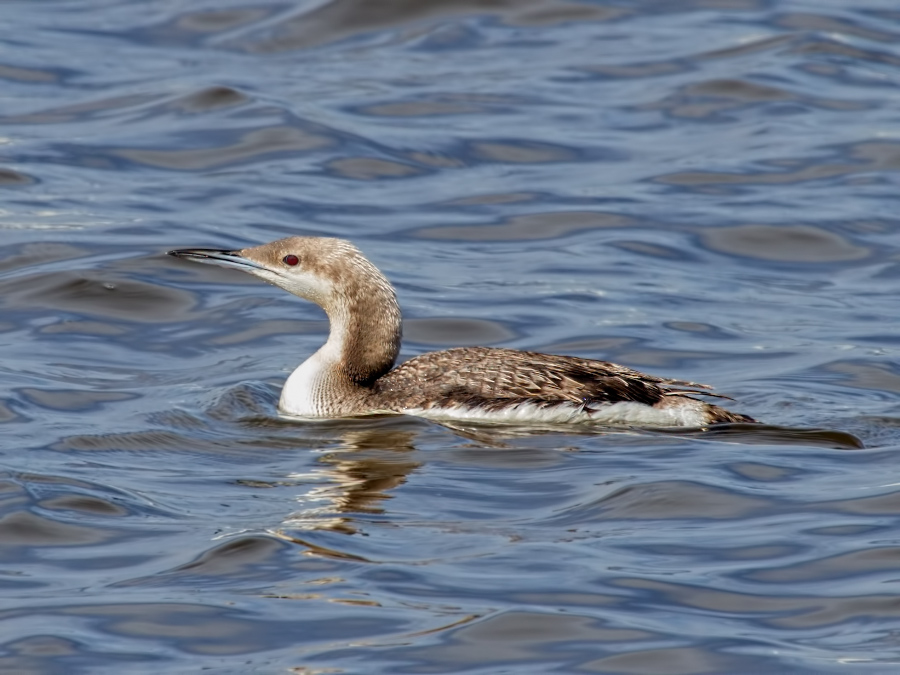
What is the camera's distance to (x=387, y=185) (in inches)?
617

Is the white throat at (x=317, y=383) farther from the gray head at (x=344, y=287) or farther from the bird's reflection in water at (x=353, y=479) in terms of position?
the bird's reflection in water at (x=353, y=479)

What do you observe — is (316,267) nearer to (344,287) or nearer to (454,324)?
(344,287)

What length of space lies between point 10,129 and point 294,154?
8.86 ft

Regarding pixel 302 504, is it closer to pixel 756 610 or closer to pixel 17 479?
pixel 17 479

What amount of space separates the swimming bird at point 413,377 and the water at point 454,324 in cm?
18

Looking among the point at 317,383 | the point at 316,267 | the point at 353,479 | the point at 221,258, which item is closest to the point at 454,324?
the point at 316,267

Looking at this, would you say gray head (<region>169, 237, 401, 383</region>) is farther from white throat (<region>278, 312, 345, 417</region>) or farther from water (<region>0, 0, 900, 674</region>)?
water (<region>0, 0, 900, 674</region>)

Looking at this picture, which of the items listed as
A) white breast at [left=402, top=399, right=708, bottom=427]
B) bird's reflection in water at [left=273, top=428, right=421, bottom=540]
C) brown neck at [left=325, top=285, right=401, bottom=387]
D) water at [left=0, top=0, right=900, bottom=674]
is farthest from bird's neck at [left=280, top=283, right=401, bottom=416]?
white breast at [left=402, top=399, right=708, bottom=427]

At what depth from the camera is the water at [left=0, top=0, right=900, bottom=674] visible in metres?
6.66

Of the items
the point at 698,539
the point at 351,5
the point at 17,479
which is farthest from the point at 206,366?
the point at 351,5

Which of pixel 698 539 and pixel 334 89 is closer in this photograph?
pixel 698 539

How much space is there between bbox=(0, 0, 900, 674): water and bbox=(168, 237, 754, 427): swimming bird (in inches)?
7.0

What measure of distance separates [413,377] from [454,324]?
2312mm

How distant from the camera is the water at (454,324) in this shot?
666 centimetres
